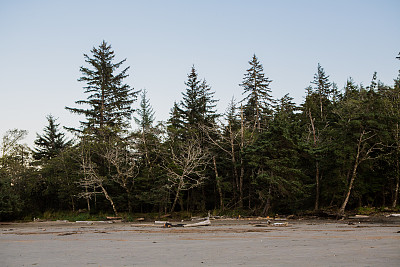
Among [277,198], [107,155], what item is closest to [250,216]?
[277,198]

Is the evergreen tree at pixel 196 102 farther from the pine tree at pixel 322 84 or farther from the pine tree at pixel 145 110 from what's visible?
the pine tree at pixel 322 84

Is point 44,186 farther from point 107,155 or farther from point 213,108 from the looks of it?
point 213,108

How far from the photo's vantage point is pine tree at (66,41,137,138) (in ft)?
137

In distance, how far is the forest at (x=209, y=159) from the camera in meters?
24.5

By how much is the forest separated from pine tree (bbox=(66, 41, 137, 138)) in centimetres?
13

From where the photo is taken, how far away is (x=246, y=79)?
43.3 metres

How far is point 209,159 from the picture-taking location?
1143 inches

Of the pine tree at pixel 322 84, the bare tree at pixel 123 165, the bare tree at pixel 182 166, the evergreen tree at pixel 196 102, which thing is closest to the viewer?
the bare tree at pixel 182 166

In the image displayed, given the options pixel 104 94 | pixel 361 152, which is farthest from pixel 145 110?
pixel 361 152

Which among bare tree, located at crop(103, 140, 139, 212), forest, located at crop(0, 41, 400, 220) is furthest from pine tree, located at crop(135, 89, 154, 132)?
bare tree, located at crop(103, 140, 139, 212)

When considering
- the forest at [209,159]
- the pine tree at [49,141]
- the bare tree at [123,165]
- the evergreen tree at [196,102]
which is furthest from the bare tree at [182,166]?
the pine tree at [49,141]

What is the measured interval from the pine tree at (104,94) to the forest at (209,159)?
0.43ft

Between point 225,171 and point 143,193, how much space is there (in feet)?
25.6

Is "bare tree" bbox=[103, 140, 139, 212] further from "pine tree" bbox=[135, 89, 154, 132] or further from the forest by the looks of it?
"pine tree" bbox=[135, 89, 154, 132]
